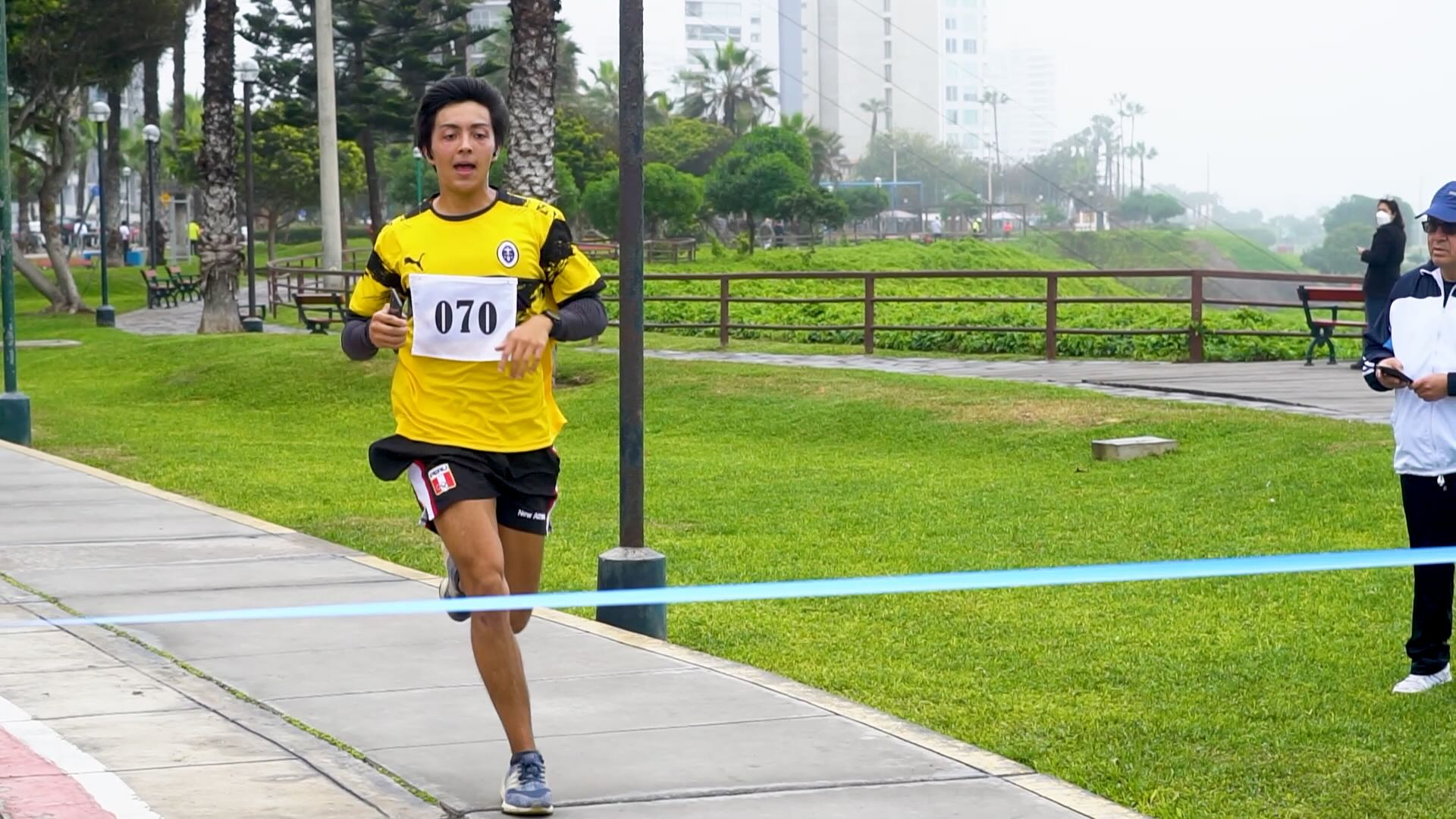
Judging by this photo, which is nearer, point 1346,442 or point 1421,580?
point 1421,580

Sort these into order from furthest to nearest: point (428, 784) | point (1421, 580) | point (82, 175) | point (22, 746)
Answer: point (82, 175)
point (1421, 580)
point (22, 746)
point (428, 784)

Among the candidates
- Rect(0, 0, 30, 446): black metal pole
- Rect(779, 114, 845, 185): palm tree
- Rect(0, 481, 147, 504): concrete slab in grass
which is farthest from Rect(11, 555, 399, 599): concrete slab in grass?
Rect(779, 114, 845, 185): palm tree

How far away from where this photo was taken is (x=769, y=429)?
17.7m

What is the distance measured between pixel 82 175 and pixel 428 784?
104m

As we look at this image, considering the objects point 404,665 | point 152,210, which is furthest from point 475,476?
point 152,210

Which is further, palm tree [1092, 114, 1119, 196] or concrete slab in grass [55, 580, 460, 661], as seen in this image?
palm tree [1092, 114, 1119, 196]

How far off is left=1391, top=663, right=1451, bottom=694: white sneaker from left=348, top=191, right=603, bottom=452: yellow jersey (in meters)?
3.12

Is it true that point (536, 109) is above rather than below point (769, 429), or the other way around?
above

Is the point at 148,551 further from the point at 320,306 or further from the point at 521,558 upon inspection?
the point at 320,306

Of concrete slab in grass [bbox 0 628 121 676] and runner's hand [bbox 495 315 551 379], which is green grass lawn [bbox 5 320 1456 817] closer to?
runner's hand [bbox 495 315 551 379]

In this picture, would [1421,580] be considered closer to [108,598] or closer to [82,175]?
[108,598]

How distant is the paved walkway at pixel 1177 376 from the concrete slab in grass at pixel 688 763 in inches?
370

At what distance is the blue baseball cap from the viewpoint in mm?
6531

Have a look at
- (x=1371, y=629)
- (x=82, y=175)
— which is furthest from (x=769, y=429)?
(x=82, y=175)
